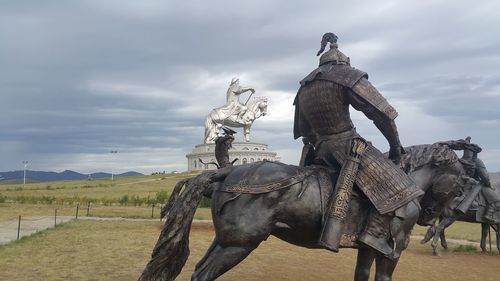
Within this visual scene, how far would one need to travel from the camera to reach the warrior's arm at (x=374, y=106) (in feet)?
16.1

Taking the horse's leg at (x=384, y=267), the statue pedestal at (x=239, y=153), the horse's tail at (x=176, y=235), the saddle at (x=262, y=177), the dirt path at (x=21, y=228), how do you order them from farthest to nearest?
the statue pedestal at (x=239, y=153) → the dirt path at (x=21, y=228) → the horse's leg at (x=384, y=267) → the horse's tail at (x=176, y=235) → the saddle at (x=262, y=177)

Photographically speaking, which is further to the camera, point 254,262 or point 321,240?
point 254,262

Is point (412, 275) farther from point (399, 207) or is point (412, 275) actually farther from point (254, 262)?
point (399, 207)

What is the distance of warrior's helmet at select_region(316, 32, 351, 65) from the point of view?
5391 millimetres

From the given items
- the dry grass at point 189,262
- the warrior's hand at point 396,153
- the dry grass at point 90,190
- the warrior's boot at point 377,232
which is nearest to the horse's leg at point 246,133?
the dry grass at point 90,190

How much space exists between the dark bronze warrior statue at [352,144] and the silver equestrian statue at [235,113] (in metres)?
57.2

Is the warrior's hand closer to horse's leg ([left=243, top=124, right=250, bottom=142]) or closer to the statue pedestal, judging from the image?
the statue pedestal

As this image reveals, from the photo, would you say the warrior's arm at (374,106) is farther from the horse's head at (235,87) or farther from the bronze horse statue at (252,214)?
the horse's head at (235,87)

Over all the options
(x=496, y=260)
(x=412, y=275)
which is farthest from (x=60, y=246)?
(x=496, y=260)

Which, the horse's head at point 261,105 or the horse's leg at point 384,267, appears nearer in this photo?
the horse's leg at point 384,267

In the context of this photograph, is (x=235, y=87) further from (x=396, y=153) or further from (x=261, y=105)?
(x=396, y=153)

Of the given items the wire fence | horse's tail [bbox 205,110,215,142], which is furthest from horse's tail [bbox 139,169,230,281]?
horse's tail [bbox 205,110,215,142]

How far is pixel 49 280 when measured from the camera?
8.59 m

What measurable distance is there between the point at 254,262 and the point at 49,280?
467 cm
